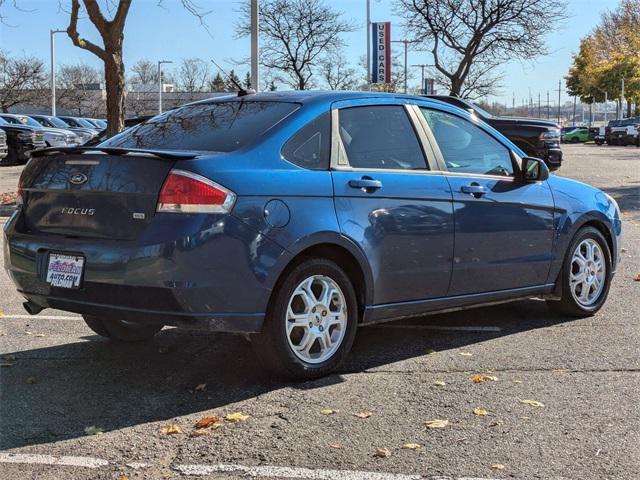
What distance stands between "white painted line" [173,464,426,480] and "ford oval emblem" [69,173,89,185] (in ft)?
5.89

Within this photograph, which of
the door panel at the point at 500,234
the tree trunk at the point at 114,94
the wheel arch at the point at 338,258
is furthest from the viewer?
the tree trunk at the point at 114,94

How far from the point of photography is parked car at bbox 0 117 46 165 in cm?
2767

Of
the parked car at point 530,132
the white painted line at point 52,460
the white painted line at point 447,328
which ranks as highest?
the parked car at point 530,132

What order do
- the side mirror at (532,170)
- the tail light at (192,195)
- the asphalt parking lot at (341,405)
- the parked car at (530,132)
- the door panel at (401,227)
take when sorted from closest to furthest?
the asphalt parking lot at (341,405), the tail light at (192,195), the door panel at (401,227), the side mirror at (532,170), the parked car at (530,132)

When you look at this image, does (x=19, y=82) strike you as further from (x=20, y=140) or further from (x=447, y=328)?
(x=447, y=328)

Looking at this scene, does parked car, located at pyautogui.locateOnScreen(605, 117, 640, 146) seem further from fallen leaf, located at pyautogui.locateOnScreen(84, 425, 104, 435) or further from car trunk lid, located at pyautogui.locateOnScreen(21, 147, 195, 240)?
fallen leaf, located at pyautogui.locateOnScreen(84, 425, 104, 435)

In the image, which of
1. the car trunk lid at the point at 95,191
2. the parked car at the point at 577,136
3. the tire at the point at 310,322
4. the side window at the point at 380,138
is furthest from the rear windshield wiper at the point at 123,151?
the parked car at the point at 577,136

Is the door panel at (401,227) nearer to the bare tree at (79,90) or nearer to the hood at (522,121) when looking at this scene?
the hood at (522,121)

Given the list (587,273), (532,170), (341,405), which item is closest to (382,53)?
(587,273)

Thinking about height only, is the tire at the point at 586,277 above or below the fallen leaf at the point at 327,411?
above

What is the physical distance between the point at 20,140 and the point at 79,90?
40.6m

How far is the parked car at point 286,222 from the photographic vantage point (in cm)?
422

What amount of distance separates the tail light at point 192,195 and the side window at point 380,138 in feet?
3.31

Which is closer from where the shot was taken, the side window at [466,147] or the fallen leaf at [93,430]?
the fallen leaf at [93,430]
